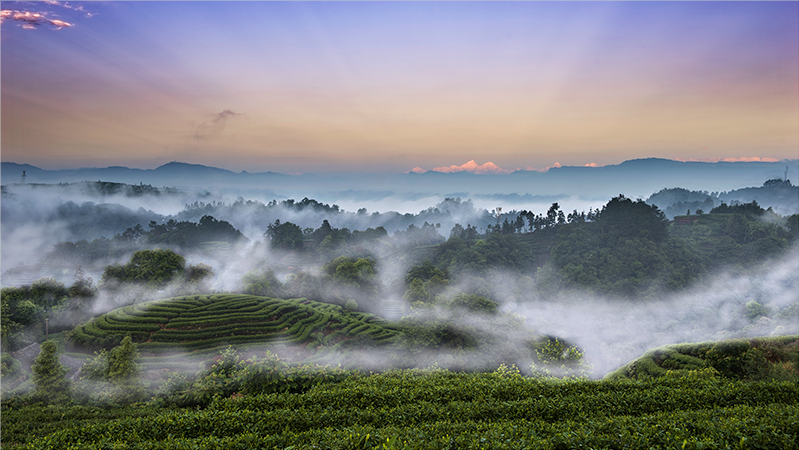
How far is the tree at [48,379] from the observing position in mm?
21172

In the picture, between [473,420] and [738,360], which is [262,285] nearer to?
[473,420]

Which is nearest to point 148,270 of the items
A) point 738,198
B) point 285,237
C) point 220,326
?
point 220,326

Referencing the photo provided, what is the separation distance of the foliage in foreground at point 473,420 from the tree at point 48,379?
969cm

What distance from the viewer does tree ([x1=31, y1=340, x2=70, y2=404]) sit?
69.5 feet

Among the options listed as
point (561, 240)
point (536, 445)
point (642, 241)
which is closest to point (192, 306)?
point (536, 445)

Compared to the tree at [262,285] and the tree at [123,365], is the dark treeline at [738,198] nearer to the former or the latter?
the tree at [262,285]

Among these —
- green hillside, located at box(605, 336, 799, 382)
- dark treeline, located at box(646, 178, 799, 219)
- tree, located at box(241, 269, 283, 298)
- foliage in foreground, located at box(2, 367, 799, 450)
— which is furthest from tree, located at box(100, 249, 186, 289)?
dark treeline, located at box(646, 178, 799, 219)

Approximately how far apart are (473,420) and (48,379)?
28894 mm

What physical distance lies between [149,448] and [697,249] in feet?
350

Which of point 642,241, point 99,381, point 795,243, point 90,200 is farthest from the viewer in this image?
point 90,200

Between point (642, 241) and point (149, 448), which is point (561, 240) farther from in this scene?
point (149, 448)

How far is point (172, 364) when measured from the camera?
34.2 metres

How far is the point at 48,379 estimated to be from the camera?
21.7m

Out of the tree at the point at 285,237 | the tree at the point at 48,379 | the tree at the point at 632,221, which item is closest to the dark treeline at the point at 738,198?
the tree at the point at 632,221
